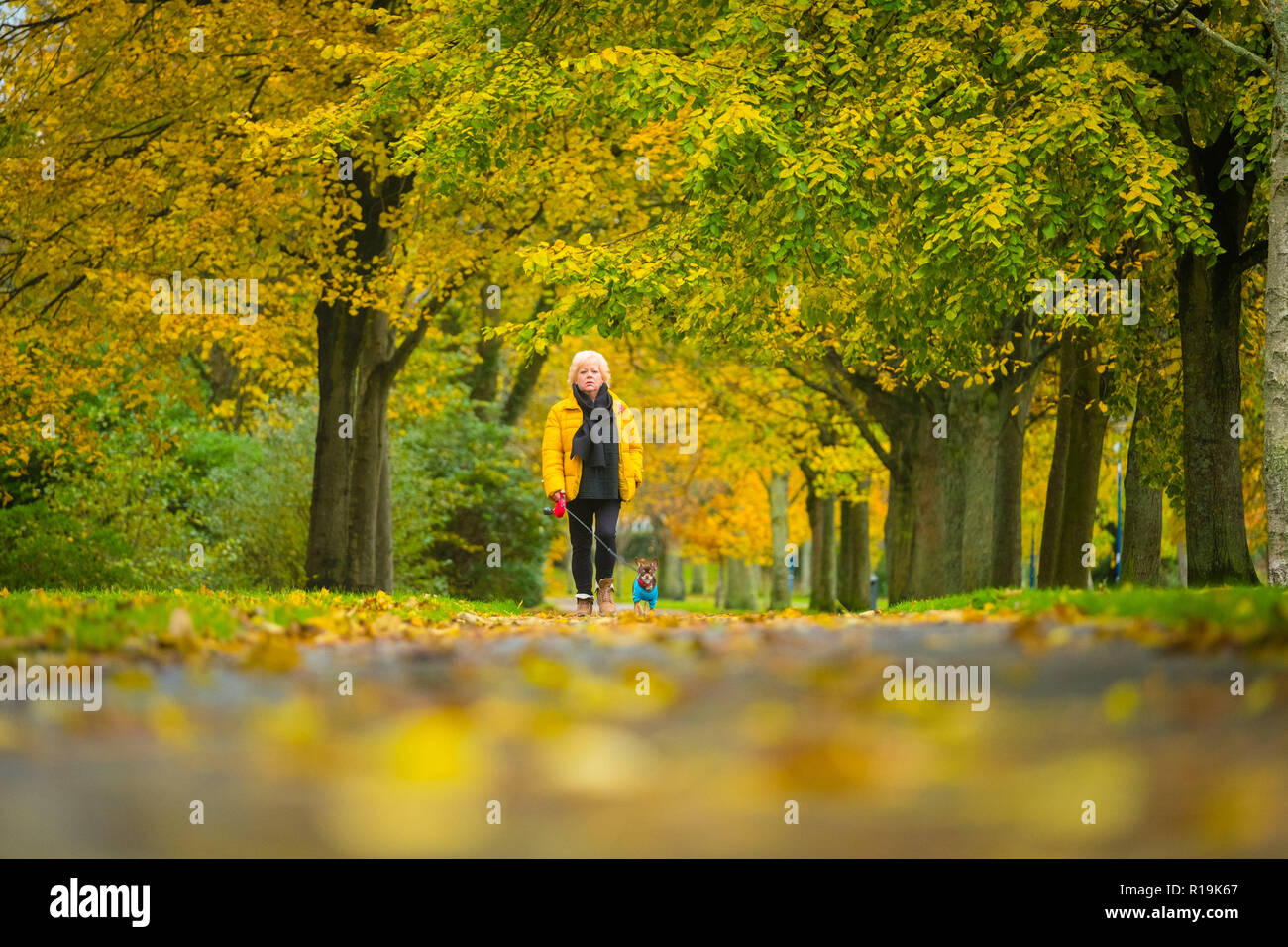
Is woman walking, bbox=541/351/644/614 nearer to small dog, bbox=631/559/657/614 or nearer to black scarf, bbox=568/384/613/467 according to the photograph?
black scarf, bbox=568/384/613/467

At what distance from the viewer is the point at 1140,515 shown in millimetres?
18797

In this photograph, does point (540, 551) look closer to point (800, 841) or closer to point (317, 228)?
point (317, 228)

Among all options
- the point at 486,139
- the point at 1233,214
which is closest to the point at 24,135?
the point at 486,139

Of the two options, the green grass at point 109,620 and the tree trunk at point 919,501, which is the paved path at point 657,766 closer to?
the green grass at point 109,620

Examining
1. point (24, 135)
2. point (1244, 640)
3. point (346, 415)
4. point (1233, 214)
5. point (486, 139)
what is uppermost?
point (24, 135)

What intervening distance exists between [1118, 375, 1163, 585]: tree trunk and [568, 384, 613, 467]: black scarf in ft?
28.4

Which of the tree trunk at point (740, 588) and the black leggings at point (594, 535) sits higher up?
the black leggings at point (594, 535)

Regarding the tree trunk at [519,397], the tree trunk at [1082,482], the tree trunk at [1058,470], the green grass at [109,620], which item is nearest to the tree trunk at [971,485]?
the tree trunk at [1082,482]

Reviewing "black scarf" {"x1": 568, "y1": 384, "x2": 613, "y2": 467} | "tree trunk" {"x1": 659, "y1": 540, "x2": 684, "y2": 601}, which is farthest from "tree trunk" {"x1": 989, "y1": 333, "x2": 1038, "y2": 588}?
"tree trunk" {"x1": 659, "y1": 540, "x2": 684, "y2": 601}

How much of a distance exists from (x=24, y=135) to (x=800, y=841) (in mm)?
16947

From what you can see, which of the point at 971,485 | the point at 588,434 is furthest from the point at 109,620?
the point at 971,485

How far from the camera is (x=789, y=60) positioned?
13.3 m

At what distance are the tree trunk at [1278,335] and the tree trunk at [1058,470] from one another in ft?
26.0

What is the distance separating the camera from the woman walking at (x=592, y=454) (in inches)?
452
